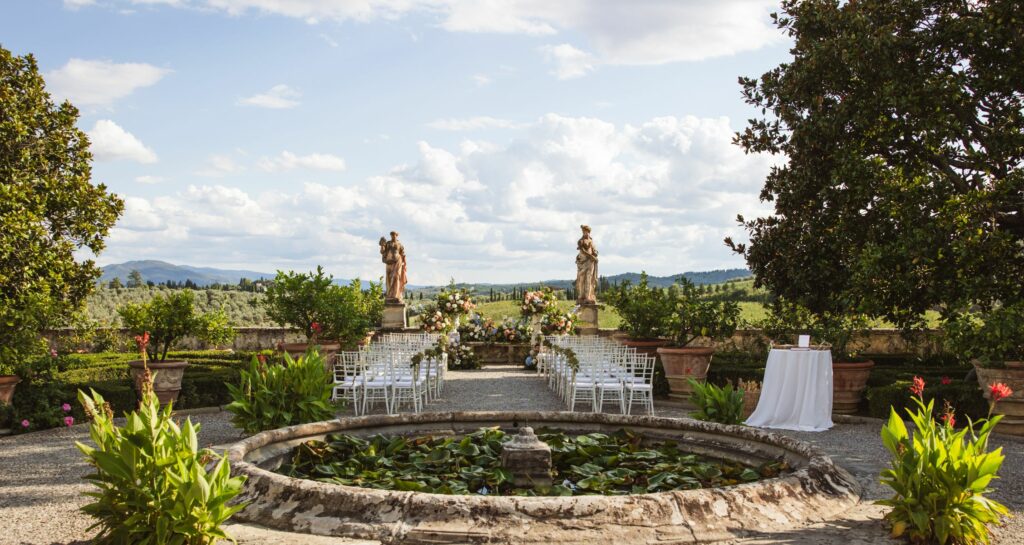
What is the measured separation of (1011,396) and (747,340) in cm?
815

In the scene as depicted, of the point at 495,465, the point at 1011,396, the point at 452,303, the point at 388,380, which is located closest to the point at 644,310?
the point at 388,380

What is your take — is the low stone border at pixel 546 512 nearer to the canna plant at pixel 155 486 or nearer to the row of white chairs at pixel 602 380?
the canna plant at pixel 155 486

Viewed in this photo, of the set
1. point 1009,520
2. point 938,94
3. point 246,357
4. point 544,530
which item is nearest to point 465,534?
point 544,530

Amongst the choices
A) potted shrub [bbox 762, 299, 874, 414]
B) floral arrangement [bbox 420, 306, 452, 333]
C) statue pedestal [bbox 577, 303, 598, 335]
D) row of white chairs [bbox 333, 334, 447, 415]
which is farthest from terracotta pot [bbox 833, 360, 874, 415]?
statue pedestal [bbox 577, 303, 598, 335]

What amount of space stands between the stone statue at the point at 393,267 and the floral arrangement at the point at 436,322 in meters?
2.70

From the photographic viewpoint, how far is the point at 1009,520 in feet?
15.9

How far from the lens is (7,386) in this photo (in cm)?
870

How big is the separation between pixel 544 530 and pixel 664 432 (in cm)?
259

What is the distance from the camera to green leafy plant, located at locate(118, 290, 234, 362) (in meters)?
10.8

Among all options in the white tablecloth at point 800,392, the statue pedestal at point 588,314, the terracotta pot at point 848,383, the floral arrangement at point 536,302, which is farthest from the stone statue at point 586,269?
the white tablecloth at point 800,392

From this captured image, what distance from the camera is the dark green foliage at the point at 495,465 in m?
4.67

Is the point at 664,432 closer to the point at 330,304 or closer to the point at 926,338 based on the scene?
the point at 330,304

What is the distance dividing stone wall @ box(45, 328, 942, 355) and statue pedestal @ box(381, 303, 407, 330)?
232cm

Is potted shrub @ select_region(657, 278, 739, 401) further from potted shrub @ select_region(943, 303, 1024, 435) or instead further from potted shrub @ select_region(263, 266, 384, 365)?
potted shrub @ select_region(263, 266, 384, 365)
